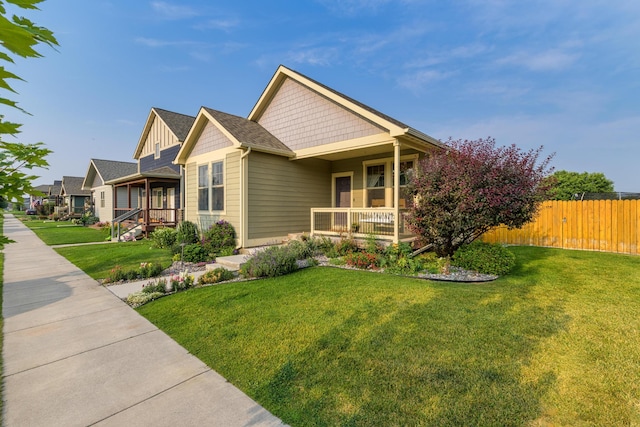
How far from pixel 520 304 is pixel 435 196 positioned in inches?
118

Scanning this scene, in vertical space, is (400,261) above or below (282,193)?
below

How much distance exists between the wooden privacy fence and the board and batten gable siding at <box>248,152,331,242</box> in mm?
6778

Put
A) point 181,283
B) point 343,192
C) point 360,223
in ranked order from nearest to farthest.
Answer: point 181,283, point 360,223, point 343,192

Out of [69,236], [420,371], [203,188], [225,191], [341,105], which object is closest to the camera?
[420,371]

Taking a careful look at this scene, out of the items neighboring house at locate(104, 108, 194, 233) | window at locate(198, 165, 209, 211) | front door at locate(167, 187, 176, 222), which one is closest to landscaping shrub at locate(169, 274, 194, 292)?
window at locate(198, 165, 209, 211)

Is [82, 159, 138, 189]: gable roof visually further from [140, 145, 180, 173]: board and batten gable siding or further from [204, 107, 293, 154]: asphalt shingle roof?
[204, 107, 293, 154]: asphalt shingle roof

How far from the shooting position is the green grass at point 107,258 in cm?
813

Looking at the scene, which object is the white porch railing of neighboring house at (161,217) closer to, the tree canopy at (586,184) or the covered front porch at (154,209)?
the covered front porch at (154,209)

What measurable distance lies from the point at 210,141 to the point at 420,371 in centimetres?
1066

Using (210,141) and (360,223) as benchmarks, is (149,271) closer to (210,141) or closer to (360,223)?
(210,141)

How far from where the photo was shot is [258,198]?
9.91 m

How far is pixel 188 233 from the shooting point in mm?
11203

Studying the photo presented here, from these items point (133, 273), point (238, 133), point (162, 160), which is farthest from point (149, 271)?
point (162, 160)

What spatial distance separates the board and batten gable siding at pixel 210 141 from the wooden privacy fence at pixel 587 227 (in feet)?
33.4
